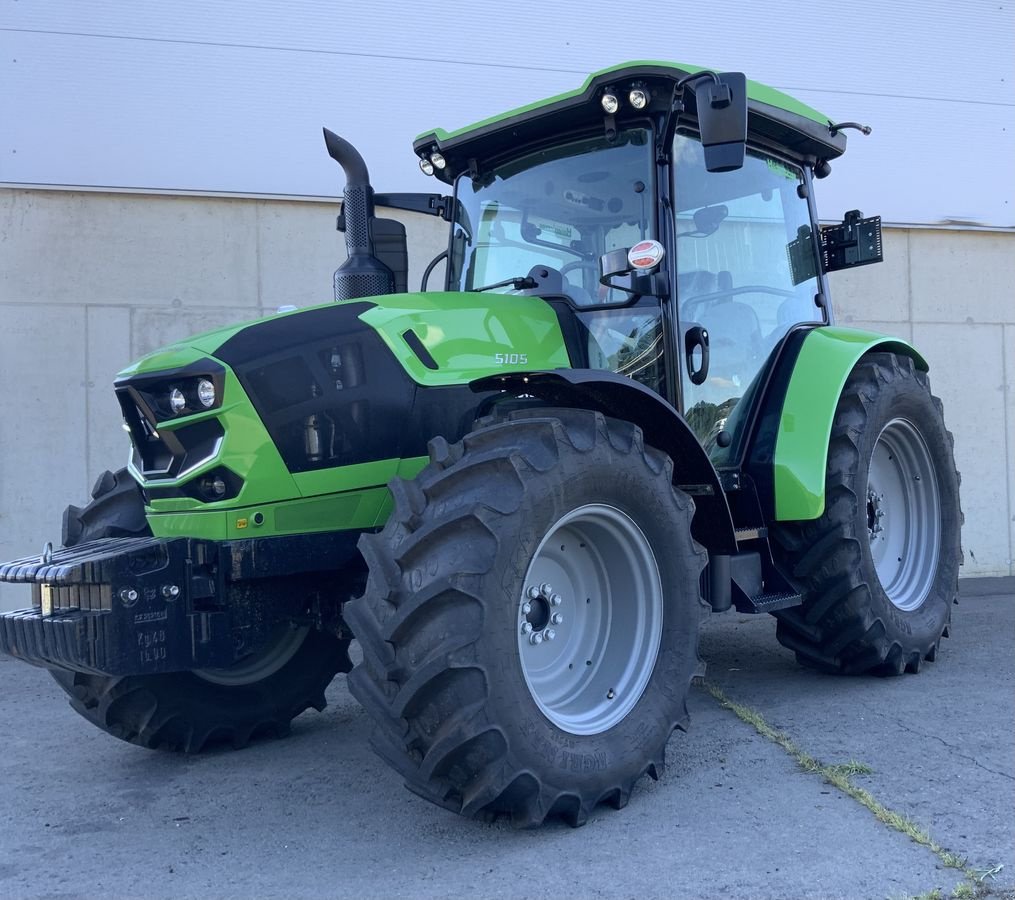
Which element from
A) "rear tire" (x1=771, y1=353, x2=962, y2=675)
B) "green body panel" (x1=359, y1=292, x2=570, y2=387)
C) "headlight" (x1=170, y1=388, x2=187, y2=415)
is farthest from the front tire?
"rear tire" (x1=771, y1=353, x2=962, y2=675)

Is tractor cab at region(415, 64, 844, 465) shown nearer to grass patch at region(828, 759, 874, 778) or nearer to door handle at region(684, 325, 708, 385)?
door handle at region(684, 325, 708, 385)

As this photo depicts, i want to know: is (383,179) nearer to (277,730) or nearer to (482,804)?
(277,730)

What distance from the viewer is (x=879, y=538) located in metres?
5.45

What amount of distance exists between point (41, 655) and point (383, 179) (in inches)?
209

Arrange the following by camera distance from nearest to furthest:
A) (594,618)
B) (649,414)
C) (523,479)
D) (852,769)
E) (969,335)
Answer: (523,479), (852,769), (594,618), (649,414), (969,335)

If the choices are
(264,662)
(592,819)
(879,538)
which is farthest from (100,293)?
(592,819)

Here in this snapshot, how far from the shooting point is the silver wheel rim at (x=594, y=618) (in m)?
3.54

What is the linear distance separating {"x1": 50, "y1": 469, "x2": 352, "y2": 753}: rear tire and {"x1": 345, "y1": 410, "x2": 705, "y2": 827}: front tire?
129 centimetres

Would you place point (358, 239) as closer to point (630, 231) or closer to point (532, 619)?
point (630, 231)

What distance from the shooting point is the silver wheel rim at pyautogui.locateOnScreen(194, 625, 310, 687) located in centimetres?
428

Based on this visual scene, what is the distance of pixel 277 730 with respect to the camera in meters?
4.49

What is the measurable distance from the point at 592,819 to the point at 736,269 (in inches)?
101

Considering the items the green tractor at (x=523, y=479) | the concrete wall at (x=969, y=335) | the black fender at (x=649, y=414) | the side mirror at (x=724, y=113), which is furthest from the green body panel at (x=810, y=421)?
the concrete wall at (x=969, y=335)

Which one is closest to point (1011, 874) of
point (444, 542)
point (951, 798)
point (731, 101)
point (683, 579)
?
point (951, 798)
